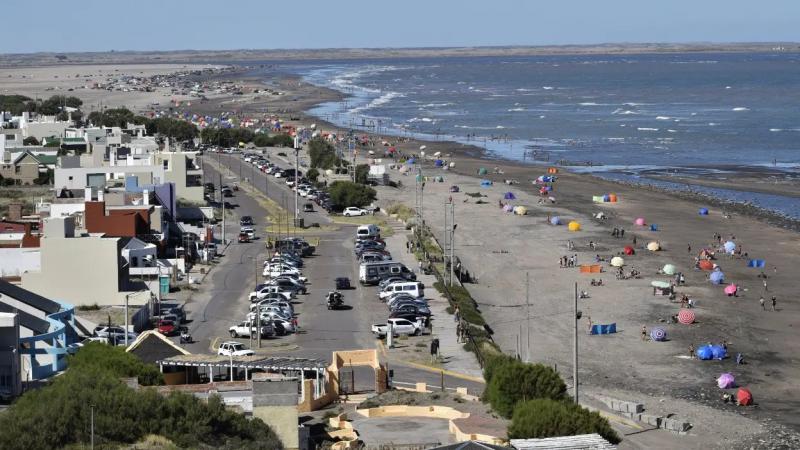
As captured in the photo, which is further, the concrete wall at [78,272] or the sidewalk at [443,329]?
the concrete wall at [78,272]

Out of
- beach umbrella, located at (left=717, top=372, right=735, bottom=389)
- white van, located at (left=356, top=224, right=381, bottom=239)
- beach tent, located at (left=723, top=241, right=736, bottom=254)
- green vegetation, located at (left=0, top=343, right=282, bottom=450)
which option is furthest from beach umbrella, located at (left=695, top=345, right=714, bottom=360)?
white van, located at (left=356, top=224, right=381, bottom=239)

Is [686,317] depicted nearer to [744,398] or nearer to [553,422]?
[744,398]

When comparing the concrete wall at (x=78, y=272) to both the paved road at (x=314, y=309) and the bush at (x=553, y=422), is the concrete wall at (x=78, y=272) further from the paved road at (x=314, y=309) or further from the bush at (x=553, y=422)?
the bush at (x=553, y=422)

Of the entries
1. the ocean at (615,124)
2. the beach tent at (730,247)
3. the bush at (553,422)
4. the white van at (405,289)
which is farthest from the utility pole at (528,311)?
the ocean at (615,124)

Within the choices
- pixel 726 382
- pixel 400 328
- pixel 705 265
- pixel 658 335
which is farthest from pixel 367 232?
pixel 726 382

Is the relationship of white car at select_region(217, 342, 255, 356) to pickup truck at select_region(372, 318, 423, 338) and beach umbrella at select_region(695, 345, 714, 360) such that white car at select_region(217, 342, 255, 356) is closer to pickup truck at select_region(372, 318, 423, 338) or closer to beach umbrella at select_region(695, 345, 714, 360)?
pickup truck at select_region(372, 318, 423, 338)
